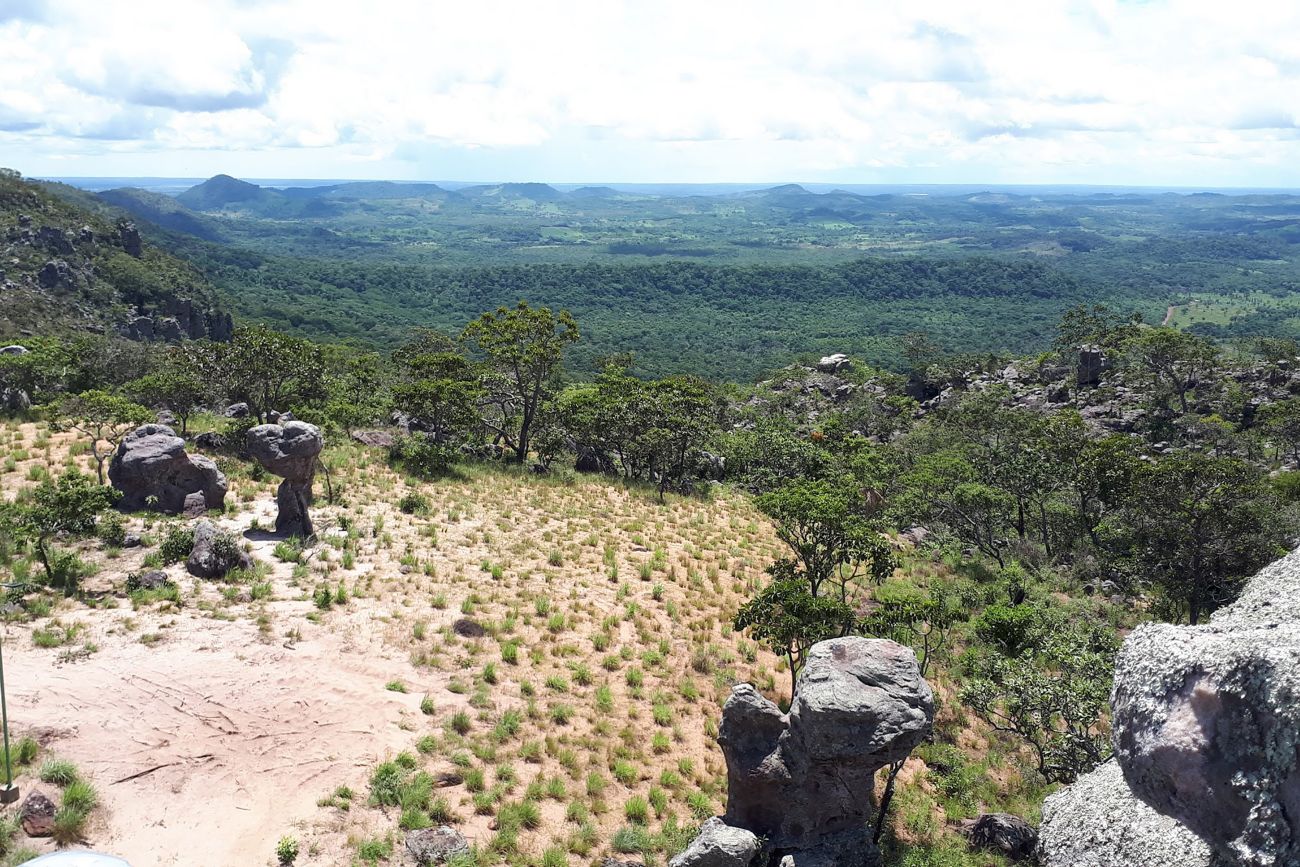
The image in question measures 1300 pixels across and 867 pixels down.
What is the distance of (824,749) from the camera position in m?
11.2

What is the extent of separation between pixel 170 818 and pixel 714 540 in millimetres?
19122

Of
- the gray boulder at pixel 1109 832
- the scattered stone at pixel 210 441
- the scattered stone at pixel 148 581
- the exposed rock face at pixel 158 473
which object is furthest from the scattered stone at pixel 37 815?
the scattered stone at pixel 210 441

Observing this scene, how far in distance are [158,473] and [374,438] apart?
540 inches

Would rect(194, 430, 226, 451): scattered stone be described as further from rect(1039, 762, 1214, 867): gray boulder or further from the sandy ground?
rect(1039, 762, 1214, 867): gray boulder

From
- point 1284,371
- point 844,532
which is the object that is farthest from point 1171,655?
point 1284,371

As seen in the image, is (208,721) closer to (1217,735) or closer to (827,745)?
(827,745)

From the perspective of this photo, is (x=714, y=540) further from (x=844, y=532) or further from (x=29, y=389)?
(x=29, y=389)

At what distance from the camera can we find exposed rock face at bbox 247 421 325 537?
2173cm

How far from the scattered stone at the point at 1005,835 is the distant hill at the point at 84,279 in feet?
285

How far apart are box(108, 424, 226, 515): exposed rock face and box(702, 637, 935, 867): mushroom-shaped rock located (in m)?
18.2

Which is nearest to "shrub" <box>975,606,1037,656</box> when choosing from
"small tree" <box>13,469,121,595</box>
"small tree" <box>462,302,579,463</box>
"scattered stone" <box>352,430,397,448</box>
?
"small tree" <box>462,302,579,463</box>

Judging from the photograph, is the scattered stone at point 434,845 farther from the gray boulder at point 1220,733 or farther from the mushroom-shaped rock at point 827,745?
the gray boulder at point 1220,733

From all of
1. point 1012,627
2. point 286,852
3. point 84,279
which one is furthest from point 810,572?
point 84,279

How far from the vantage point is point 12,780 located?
11.2m
